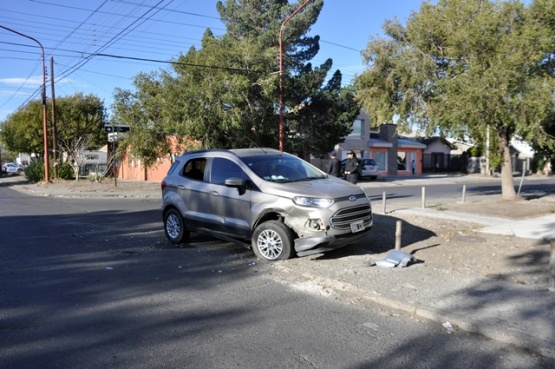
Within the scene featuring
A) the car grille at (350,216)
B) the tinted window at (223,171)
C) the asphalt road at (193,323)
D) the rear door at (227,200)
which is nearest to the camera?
the asphalt road at (193,323)

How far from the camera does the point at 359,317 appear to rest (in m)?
5.23

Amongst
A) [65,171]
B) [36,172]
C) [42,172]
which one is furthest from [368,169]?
[36,172]

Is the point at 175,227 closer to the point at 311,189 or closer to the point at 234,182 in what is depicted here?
the point at 234,182

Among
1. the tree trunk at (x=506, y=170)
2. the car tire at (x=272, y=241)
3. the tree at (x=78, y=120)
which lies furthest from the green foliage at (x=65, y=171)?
the car tire at (x=272, y=241)

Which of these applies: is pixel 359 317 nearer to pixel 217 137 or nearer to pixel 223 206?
pixel 223 206

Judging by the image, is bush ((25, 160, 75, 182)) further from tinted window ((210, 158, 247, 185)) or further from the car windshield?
the car windshield

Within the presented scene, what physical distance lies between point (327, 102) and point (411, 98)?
1159cm

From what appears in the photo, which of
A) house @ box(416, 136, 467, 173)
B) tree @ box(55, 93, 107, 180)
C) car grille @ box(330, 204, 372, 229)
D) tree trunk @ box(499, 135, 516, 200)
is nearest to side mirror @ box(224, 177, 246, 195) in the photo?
car grille @ box(330, 204, 372, 229)

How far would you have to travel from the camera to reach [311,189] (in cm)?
738

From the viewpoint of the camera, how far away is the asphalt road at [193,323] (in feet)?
13.6

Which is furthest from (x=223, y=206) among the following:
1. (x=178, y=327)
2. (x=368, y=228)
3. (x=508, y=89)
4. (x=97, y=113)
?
(x=97, y=113)

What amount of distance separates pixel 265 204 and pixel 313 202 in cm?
82

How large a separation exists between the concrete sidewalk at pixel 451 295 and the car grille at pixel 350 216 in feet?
2.05

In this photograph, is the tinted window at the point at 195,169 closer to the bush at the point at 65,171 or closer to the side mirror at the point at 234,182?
the side mirror at the point at 234,182
